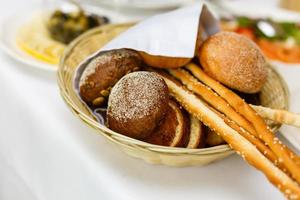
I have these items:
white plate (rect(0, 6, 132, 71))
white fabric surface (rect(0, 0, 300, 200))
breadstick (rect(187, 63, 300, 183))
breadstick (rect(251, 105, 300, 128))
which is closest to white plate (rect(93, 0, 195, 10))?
white plate (rect(0, 6, 132, 71))

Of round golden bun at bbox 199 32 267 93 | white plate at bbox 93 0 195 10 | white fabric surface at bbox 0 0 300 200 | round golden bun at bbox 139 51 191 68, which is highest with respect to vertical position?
white plate at bbox 93 0 195 10

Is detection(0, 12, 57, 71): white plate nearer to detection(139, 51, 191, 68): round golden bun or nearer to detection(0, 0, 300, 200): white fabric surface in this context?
detection(0, 0, 300, 200): white fabric surface

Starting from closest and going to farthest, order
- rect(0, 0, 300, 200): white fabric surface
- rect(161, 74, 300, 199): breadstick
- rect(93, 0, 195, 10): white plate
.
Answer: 1. rect(161, 74, 300, 199): breadstick
2. rect(0, 0, 300, 200): white fabric surface
3. rect(93, 0, 195, 10): white plate

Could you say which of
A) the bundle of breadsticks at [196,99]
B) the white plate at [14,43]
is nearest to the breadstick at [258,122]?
the bundle of breadsticks at [196,99]

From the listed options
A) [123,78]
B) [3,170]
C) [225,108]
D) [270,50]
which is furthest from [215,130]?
[270,50]

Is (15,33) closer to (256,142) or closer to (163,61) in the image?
(163,61)

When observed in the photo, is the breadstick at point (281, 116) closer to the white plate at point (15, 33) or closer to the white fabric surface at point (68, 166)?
the white fabric surface at point (68, 166)
